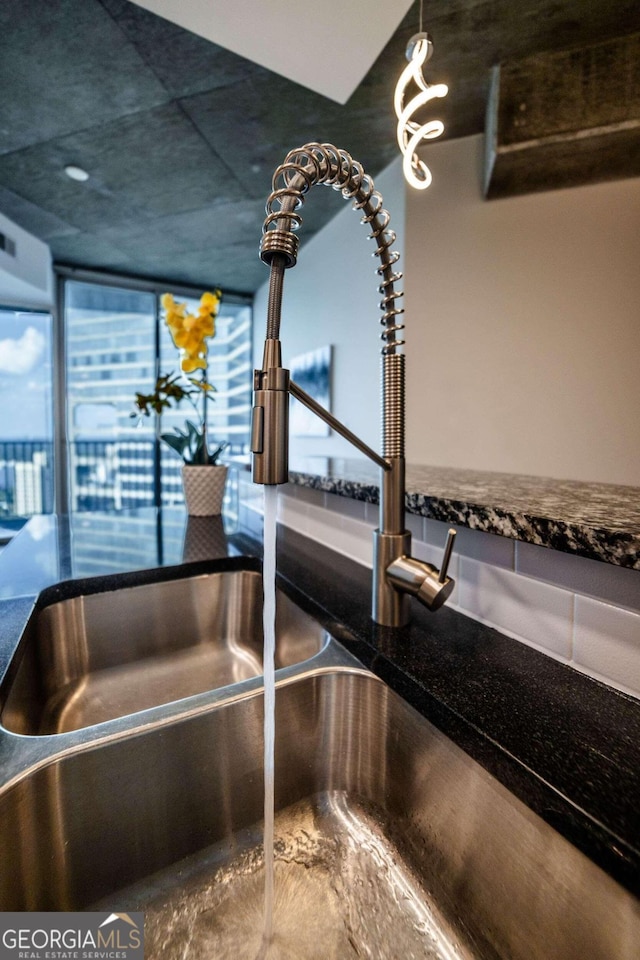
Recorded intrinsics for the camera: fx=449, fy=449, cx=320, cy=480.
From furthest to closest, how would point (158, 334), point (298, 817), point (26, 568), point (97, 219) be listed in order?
point (158, 334) → point (97, 219) → point (26, 568) → point (298, 817)

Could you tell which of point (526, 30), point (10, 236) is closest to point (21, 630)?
point (526, 30)

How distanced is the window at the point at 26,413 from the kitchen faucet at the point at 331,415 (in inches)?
179

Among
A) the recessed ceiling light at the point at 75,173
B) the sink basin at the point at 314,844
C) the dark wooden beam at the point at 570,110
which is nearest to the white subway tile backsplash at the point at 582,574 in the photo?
the sink basin at the point at 314,844

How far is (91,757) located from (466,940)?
1.24 ft

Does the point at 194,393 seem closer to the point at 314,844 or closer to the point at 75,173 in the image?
the point at 314,844

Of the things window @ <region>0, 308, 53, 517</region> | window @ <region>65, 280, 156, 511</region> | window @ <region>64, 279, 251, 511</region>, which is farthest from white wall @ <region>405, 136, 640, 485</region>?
window @ <region>0, 308, 53, 517</region>

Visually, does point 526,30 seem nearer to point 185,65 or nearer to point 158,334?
point 185,65

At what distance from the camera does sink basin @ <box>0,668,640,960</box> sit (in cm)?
37

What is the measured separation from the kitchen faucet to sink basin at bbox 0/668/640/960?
0.13m

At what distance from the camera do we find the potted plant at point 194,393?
1.17m

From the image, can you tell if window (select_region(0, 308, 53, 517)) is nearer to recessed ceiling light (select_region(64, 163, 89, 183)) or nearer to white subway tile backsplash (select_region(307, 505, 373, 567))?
recessed ceiling light (select_region(64, 163, 89, 183))

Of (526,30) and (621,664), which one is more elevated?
(526,30)

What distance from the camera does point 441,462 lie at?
101 inches

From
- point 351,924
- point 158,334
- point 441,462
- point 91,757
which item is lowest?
point 351,924
